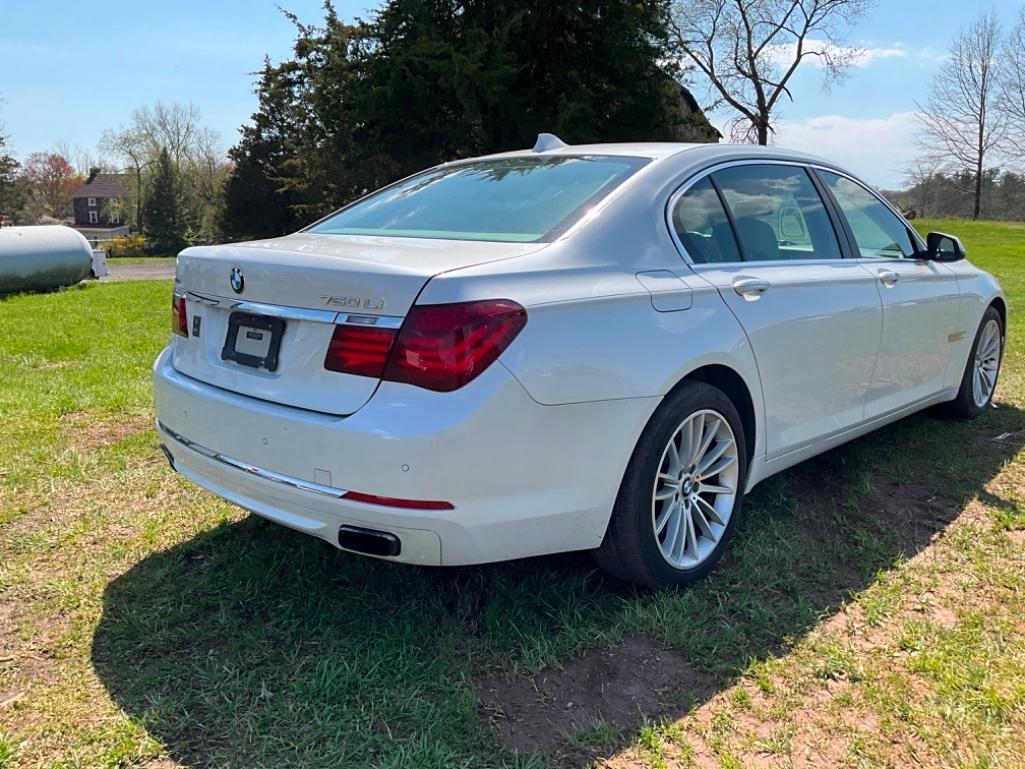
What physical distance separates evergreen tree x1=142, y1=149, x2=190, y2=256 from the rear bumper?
48.8 m

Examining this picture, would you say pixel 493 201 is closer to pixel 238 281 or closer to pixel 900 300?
pixel 238 281

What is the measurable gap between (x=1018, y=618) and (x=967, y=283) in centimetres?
253

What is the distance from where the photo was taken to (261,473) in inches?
100

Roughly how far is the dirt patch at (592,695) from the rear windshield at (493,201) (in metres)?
1.39

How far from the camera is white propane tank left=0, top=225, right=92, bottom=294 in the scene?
12.5 meters

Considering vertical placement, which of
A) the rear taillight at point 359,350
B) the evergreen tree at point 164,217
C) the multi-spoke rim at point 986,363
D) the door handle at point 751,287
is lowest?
the multi-spoke rim at point 986,363

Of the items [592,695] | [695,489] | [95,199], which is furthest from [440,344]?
[95,199]

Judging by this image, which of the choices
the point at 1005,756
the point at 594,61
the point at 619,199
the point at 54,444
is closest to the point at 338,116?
the point at 594,61

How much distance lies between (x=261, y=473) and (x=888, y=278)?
307 centimetres

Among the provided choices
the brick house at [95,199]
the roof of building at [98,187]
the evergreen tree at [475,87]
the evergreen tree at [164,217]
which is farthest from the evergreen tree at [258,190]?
the roof of building at [98,187]

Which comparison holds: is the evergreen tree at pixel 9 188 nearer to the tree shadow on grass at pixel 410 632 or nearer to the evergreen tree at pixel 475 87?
the evergreen tree at pixel 475 87

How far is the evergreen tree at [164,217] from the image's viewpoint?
156ft

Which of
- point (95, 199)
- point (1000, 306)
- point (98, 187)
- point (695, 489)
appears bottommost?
point (695, 489)

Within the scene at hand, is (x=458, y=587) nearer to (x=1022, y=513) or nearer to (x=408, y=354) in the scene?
(x=408, y=354)
